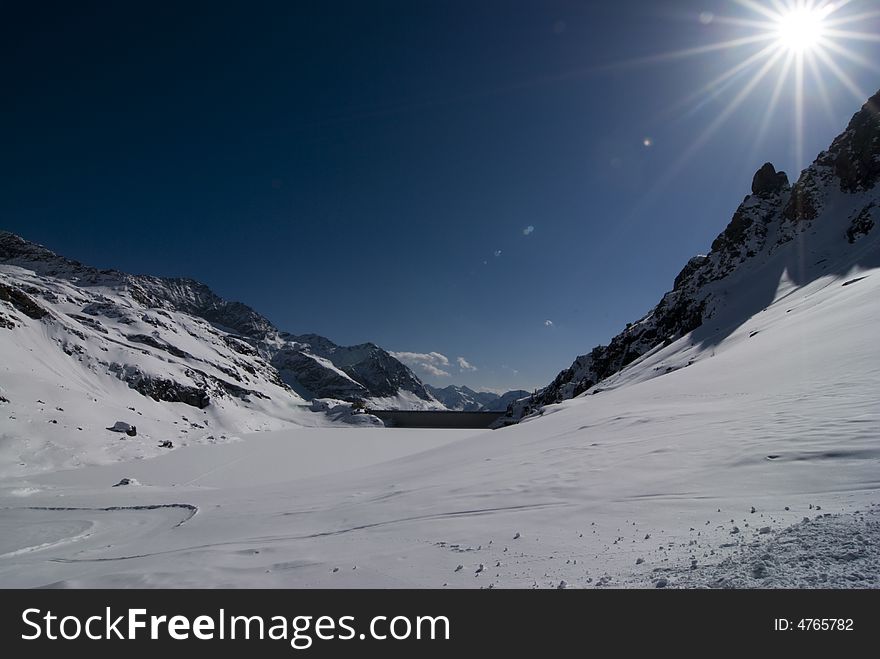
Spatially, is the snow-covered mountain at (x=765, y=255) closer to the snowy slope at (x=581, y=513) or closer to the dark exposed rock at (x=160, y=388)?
the snowy slope at (x=581, y=513)

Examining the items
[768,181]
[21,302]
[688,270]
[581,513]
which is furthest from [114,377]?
[768,181]

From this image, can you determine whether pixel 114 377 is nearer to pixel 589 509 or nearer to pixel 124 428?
pixel 124 428

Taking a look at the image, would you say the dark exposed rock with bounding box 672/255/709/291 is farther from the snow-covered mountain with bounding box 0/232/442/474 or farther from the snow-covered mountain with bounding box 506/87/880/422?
the snow-covered mountain with bounding box 0/232/442/474

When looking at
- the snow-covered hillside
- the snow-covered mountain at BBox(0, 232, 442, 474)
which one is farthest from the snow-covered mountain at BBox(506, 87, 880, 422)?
the snow-covered mountain at BBox(0, 232, 442, 474)

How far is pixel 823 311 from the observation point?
2370 centimetres

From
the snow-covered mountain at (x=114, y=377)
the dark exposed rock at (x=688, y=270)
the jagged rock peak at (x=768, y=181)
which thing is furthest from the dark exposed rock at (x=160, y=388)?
the jagged rock peak at (x=768, y=181)

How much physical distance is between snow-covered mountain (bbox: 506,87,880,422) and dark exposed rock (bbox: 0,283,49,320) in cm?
8711

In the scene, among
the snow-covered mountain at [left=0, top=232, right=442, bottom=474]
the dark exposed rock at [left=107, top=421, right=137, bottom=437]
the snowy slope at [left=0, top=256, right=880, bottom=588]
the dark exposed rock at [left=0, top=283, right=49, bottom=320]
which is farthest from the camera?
the dark exposed rock at [left=0, top=283, right=49, bottom=320]

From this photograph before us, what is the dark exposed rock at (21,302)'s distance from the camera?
62969mm

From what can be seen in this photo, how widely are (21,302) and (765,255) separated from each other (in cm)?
12553

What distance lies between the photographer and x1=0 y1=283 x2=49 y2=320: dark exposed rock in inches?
2479
